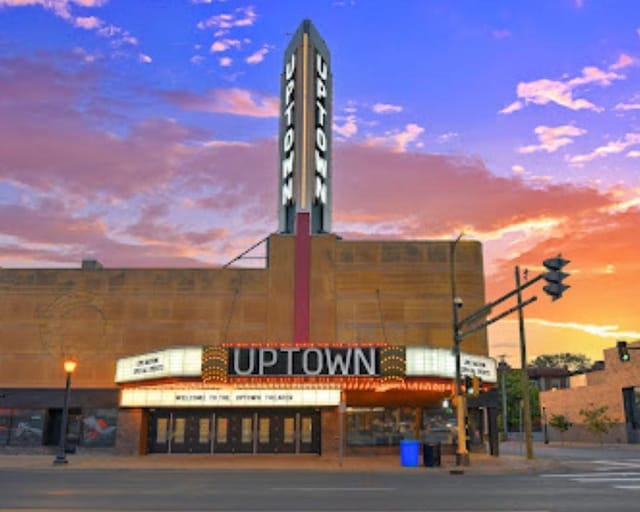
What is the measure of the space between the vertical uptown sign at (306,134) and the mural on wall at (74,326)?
40.9ft

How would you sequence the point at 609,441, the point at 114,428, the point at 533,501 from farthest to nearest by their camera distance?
1. the point at 609,441
2. the point at 114,428
3. the point at 533,501

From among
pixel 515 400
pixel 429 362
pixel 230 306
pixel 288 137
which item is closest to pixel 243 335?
pixel 230 306

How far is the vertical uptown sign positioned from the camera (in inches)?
1581

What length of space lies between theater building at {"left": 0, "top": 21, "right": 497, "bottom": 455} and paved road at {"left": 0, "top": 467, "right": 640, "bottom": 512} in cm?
1133

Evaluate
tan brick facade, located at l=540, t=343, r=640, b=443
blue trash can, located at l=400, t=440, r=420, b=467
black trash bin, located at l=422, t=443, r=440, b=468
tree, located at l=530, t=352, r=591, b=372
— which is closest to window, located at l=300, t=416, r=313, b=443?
blue trash can, located at l=400, t=440, r=420, b=467

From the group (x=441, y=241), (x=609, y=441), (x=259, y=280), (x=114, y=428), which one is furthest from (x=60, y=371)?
(x=609, y=441)

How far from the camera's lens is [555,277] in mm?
18078

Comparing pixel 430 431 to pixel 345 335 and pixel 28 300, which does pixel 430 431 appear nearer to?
pixel 345 335

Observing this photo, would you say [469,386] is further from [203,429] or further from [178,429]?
[178,429]

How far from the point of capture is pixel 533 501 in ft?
47.7

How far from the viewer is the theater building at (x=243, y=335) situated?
35.2m

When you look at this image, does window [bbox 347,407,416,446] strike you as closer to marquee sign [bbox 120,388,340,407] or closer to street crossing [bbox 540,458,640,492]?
marquee sign [bbox 120,388,340,407]

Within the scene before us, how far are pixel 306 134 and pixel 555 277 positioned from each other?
84.1ft

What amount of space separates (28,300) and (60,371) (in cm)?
491
